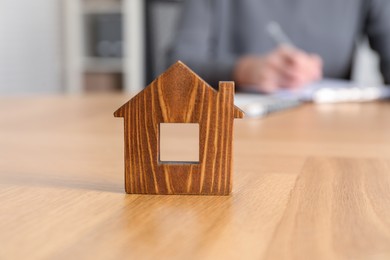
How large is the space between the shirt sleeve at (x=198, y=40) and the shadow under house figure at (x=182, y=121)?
141 cm

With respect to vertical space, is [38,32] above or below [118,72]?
above

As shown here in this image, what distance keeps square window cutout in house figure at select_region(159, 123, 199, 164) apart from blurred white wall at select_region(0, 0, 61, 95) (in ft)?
8.10

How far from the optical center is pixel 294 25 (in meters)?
2.17

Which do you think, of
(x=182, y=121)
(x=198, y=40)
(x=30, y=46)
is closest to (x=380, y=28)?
(x=198, y=40)

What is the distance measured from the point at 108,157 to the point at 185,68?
24 cm

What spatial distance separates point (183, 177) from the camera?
1.43 ft

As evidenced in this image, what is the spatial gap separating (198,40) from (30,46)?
1.66 meters

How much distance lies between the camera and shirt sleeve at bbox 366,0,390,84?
2.08 meters

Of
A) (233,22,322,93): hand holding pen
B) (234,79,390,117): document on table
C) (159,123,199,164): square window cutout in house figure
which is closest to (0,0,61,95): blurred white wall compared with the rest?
(233,22,322,93): hand holding pen

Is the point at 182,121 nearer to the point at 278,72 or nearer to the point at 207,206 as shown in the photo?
the point at 207,206

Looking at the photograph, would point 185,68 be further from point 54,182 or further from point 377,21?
point 377,21

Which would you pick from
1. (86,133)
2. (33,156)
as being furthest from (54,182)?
(86,133)

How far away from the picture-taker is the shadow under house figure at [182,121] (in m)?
0.43

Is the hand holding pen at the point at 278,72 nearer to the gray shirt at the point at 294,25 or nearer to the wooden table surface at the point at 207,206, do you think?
the gray shirt at the point at 294,25
